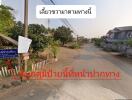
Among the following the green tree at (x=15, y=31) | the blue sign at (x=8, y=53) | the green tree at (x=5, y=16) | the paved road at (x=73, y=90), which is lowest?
the paved road at (x=73, y=90)

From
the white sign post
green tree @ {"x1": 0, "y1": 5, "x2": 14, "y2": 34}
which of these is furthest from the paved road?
green tree @ {"x1": 0, "y1": 5, "x2": 14, "y2": 34}

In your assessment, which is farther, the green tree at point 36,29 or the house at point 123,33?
the house at point 123,33

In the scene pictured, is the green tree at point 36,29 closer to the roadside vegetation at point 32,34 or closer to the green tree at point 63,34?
the roadside vegetation at point 32,34

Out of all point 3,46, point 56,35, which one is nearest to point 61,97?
point 3,46

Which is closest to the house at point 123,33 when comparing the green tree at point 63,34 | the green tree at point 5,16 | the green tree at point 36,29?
the green tree at point 63,34

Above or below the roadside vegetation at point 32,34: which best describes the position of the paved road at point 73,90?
below

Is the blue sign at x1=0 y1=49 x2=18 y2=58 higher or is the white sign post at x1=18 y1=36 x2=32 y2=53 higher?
the white sign post at x1=18 y1=36 x2=32 y2=53

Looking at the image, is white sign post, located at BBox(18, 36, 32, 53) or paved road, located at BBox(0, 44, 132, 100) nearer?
paved road, located at BBox(0, 44, 132, 100)

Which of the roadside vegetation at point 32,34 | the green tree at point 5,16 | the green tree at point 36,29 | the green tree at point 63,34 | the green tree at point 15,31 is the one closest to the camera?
the green tree at point 5,16

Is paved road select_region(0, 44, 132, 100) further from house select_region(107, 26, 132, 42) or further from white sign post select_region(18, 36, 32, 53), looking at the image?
house select_region(107, 26, 132, 42)

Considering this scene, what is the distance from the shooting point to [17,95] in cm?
999

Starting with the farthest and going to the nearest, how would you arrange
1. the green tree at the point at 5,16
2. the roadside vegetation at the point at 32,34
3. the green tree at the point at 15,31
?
the green tree at the point at 15,31
the roadside vegetation at the point at 32,34
the green tree at the point at 5,16

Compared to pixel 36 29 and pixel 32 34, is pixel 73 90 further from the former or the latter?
pixel 36 29

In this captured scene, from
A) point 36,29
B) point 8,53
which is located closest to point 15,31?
point 36,29
